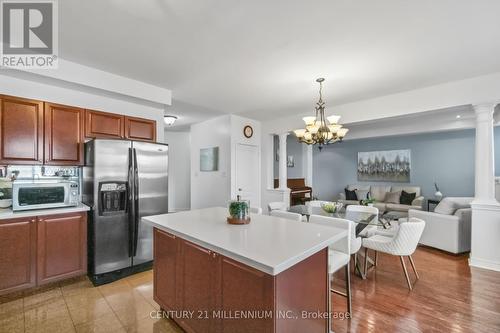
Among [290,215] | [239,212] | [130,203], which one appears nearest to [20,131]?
[130,203]

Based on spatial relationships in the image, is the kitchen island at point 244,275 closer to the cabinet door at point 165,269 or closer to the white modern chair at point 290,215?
the cabinet door at point 165,269

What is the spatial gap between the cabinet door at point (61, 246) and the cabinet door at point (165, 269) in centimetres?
126

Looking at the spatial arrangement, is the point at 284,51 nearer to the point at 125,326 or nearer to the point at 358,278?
the point at 358,278

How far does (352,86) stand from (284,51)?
150 centimetres

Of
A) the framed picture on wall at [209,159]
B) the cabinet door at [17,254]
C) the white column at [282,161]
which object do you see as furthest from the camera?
the white column at [282,161]

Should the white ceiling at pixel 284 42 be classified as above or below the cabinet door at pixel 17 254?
above

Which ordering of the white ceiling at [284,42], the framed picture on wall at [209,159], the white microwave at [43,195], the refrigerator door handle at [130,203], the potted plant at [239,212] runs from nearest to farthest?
the white ceiling at [284,42] → the potted plant at [239,212] → the white microwave at [43,195] → the refrigerator door handle at [130,203] → the framed picture on wall at [209,159]

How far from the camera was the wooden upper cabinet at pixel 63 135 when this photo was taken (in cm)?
272

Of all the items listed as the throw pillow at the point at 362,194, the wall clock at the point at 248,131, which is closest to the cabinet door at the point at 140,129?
the wall clock at the point at 248,131

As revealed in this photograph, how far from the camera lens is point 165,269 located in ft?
6.60

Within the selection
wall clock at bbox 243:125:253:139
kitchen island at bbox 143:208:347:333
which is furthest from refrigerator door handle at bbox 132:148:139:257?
wall clock at bbox 243:125:253:139

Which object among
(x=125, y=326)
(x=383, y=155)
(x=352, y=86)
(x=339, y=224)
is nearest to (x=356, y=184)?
(x=383, y=155)

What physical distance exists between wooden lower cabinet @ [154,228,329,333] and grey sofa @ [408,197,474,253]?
3.25 m

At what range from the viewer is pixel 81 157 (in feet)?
9.66
